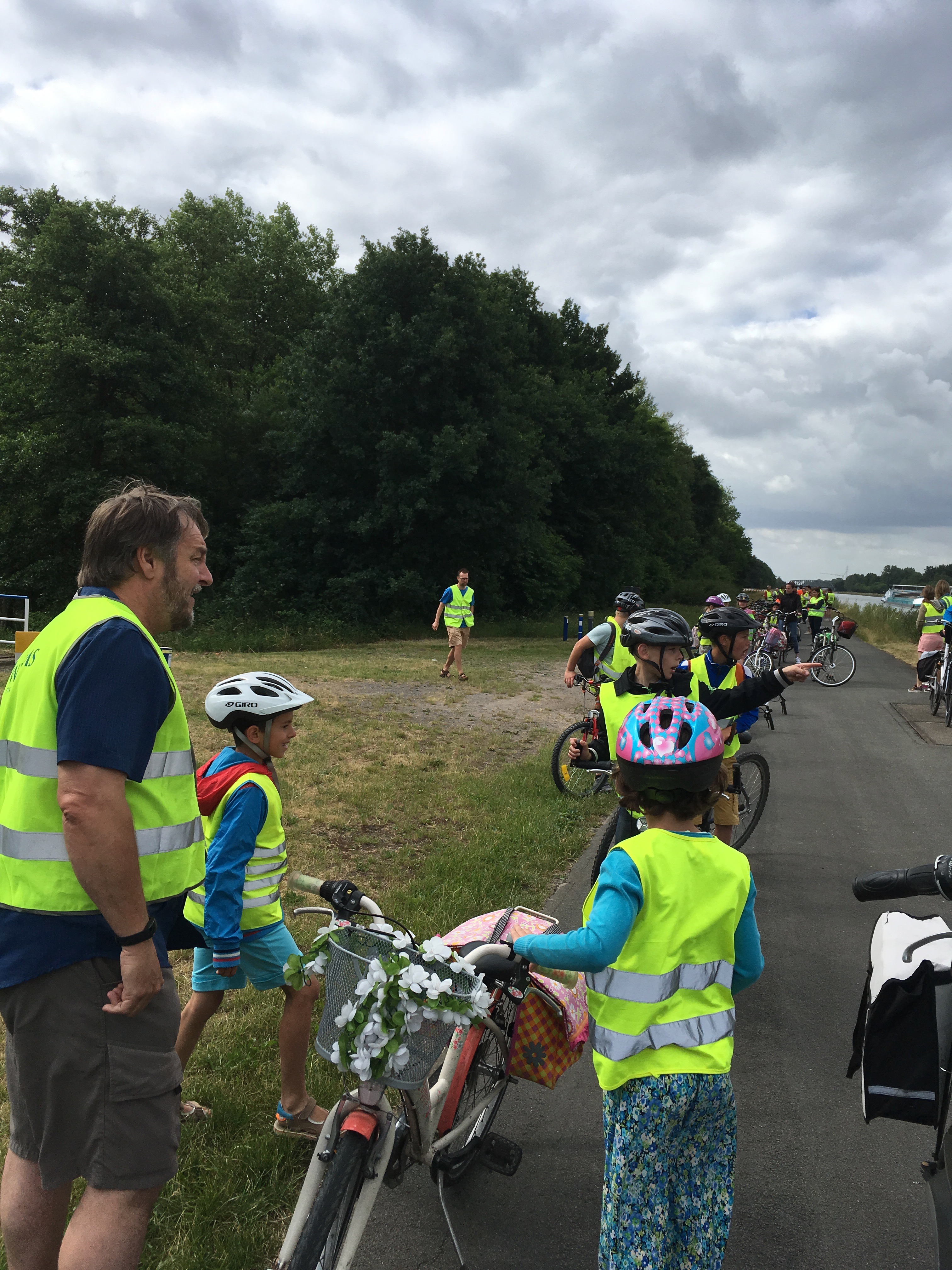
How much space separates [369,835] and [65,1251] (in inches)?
196

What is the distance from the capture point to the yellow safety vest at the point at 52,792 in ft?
6.50

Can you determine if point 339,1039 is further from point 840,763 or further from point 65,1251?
point 840,763

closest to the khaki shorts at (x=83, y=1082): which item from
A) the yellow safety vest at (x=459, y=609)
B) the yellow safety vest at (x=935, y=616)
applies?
the yellow safety vest at (x=459, y=609)

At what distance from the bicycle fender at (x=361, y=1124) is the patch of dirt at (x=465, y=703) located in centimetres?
902

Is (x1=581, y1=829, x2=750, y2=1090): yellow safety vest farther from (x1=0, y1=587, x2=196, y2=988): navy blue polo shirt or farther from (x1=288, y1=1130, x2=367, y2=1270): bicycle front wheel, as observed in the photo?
(x1=0, y1=587, x2=196, y2=988): navy blue polo shirt

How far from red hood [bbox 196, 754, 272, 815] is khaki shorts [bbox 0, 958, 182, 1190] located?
0.96 meters

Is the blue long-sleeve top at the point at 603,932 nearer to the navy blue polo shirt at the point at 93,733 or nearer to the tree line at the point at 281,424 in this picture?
the navy blue polo shirt at the point at 93,733

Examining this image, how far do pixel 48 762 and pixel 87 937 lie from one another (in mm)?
409

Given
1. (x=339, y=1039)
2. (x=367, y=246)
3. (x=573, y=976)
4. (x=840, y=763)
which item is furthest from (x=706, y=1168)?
(x=367, y=246)

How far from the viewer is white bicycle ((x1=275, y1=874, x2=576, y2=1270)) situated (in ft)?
6.41

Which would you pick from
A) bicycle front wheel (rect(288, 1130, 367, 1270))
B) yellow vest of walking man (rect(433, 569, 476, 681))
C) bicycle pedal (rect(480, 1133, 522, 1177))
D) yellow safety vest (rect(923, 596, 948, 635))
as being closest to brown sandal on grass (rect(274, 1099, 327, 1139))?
bicycle pedal (rect(480, 1133, 522, 1177))

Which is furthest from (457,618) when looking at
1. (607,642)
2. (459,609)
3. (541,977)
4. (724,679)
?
(541,977)

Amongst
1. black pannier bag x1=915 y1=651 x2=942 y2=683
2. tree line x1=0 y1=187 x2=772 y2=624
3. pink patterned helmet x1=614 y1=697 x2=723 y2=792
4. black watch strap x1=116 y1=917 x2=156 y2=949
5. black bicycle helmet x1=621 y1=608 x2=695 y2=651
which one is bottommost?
black pannier bag x1=915 y1=651 x2=942 y2=683

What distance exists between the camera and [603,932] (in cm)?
204
